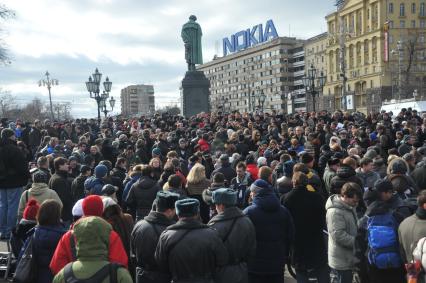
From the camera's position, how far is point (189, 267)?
4.26m

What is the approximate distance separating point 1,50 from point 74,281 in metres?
23.9

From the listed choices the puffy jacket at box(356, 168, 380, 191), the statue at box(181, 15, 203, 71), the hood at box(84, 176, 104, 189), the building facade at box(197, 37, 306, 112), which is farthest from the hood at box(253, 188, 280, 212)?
the building facade at box(197, 37, 306, 112)

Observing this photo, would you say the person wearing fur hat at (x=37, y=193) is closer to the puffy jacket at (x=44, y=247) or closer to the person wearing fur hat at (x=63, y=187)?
the person wearing fur hat at (x=63, y=187)

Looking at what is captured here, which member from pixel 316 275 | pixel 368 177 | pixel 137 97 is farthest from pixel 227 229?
pixel 137 97

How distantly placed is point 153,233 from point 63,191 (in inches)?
169

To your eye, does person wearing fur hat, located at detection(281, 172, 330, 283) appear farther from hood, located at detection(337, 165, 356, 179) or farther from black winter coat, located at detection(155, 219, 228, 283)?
black winter coat, located at detection(155, 219, 228, 283)

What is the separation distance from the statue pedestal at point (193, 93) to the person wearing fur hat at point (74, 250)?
28367 mm

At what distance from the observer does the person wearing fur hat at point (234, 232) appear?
489 centimetres

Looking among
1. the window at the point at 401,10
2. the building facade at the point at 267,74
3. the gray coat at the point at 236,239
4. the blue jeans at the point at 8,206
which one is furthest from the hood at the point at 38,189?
the building facade at the point at 267,74

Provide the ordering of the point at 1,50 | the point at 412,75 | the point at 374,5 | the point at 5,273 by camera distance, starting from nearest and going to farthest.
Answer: the point at 5,273
the point at 1,50
the point at 412,75
the point at 374,5

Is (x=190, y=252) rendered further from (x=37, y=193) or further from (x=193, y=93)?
(x=193, y=93)

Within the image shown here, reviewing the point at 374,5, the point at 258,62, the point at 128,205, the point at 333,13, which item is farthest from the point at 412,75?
the point at 128,205

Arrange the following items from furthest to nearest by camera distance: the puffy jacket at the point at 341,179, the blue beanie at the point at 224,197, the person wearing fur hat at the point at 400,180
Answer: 1. the person wearing fur hat at the point at 400,180
2. the puffy jacket at the point at 341,179
3. the blue beanie at the point at 224,197

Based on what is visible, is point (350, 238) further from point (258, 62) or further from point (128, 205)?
point (258, 62)
